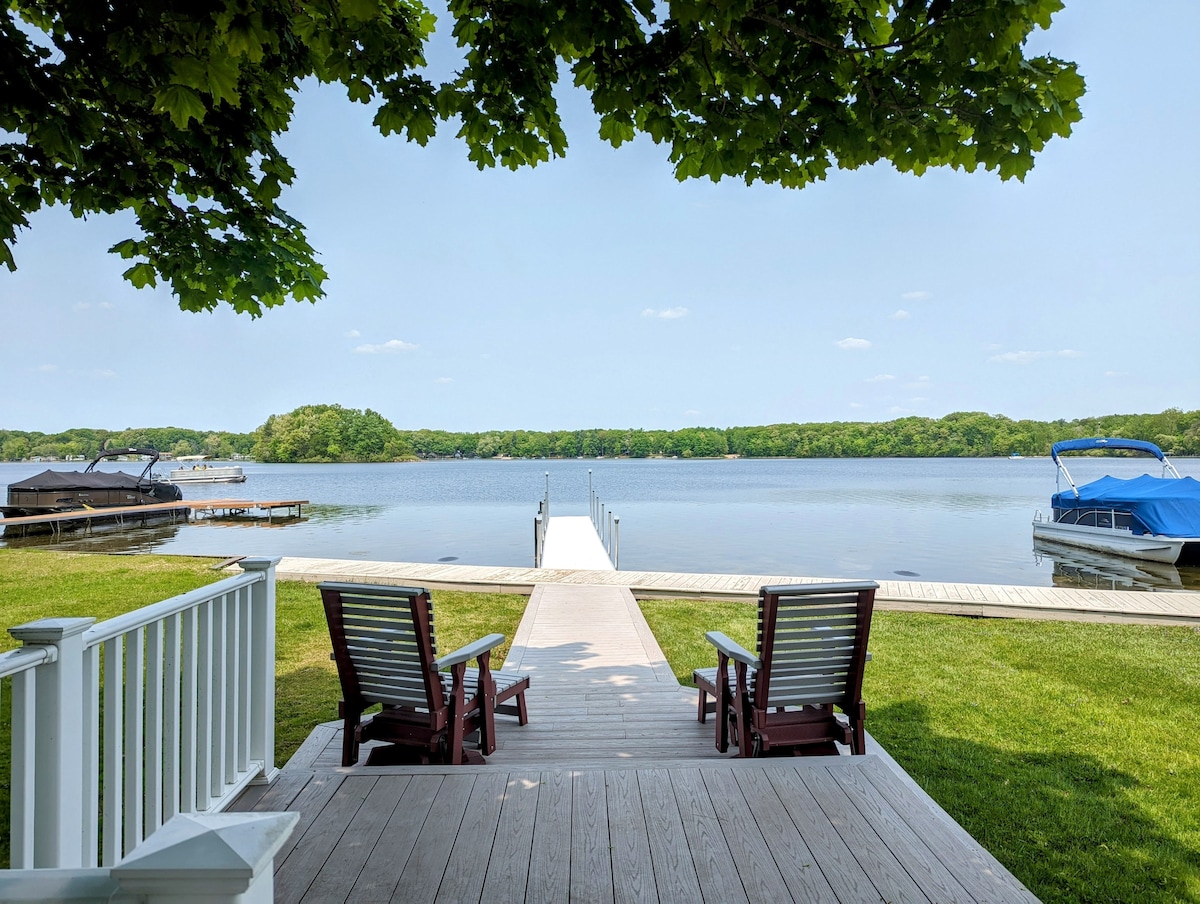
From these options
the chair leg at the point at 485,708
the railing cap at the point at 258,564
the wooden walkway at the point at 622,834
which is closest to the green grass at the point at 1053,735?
the wooden walkway at the point at 622,834

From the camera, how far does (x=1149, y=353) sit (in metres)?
81.6

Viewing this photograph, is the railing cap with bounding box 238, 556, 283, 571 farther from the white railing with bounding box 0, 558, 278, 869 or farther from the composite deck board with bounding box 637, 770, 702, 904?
the composite deck board with bounding box 637, 770, 702, 904

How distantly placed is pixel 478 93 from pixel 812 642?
3536 millimetres

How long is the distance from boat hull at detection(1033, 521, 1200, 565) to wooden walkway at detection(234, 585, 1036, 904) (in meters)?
17.7

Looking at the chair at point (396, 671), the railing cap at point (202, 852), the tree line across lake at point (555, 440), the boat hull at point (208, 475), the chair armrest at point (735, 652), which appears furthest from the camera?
the tree line across lake at point (555, 440)

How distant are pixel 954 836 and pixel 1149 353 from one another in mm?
101713

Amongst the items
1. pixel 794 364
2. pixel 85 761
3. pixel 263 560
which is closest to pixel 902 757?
pixel 263 560

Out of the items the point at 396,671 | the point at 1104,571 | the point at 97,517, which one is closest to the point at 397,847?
the point at 396,671

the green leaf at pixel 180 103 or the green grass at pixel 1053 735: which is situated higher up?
the green leaf at pixel 180 103

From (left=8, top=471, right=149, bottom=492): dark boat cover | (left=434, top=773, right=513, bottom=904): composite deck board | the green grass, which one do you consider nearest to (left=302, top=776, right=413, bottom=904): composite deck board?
(left=434, top=773, right=513, bottom=904): composite deck board

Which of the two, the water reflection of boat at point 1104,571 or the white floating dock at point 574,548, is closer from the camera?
the white floating dock at point 574,548

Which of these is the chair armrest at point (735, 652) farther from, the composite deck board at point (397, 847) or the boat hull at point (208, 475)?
the boat hull at point (208, 475)

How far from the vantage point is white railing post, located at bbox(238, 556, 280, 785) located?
328 centimetres

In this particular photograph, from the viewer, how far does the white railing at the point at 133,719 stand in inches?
73.7
